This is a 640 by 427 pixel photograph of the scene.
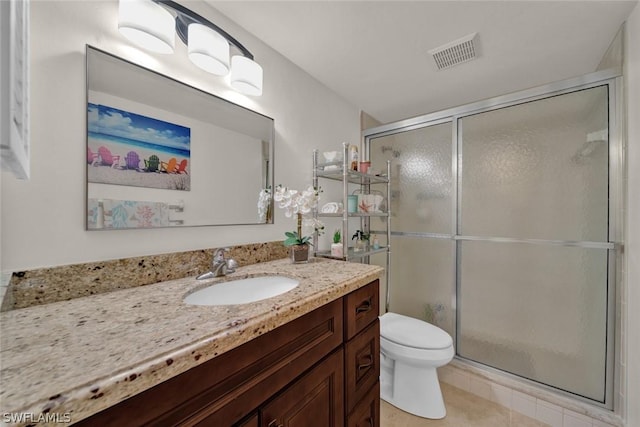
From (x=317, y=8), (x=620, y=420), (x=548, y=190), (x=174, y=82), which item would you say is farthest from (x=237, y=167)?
(x=620, y=420)

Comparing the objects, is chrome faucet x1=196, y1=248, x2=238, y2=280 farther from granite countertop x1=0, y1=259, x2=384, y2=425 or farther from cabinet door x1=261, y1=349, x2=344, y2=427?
cabinet door x1=261, y1=349, x2=344, y2=427

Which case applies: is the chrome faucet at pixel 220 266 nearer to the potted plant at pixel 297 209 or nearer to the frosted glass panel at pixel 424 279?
the potted plant at pixel 297 209

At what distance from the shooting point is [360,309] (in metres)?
0.97

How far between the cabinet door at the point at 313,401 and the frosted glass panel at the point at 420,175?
1468 millimetres

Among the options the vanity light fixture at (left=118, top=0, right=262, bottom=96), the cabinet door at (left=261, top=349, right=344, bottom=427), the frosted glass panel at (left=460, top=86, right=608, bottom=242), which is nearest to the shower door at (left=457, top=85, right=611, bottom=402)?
the frosted glass panel at (left=460, top=86, right=608, bottom=242)

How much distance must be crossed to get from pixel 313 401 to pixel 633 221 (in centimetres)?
168

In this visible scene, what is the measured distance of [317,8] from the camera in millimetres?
1175

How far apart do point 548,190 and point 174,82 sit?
7.16ft

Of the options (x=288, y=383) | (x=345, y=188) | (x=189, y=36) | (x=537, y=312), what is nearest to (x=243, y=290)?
(x=288, y=383)

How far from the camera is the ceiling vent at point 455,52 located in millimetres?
1380

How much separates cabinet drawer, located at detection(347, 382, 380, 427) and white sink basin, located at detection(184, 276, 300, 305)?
0.52m

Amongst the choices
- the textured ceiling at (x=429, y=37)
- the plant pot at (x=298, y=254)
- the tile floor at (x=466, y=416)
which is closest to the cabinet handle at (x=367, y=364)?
the plant pot at (x=298, y=254)

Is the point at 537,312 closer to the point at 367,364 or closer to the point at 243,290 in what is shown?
the point at 367,364

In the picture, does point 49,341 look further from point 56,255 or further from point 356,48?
point 356,48
